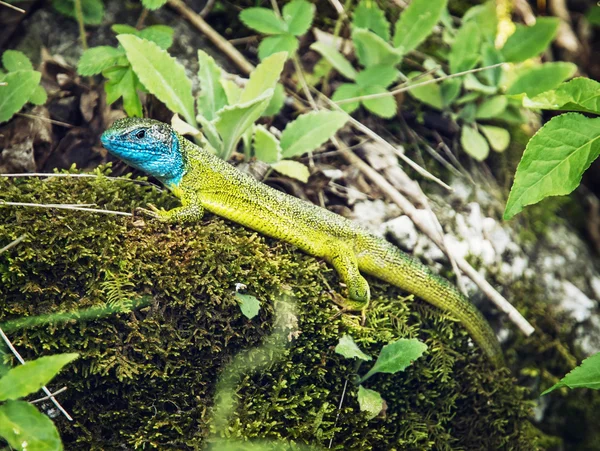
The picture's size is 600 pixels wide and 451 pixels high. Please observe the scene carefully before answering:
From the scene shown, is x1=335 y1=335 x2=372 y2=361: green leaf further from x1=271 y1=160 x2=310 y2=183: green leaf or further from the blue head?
the blue head

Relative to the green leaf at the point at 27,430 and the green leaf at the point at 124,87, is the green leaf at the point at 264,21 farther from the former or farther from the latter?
the green leaf at the point at 27,430

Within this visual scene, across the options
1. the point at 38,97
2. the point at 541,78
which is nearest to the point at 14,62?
the point at 38,97

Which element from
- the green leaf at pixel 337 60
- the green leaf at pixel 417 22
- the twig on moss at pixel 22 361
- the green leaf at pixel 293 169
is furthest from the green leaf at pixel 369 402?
the green leaf at pixel 417 22

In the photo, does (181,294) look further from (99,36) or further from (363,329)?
(99,36)

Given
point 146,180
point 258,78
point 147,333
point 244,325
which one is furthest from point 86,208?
point 258,78

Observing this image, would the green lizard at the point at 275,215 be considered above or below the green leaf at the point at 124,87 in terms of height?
below

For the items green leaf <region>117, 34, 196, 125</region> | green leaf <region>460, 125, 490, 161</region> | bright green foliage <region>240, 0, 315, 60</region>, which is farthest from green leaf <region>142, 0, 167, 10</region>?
green leaf <region>460, 125, 490, 161</region>
